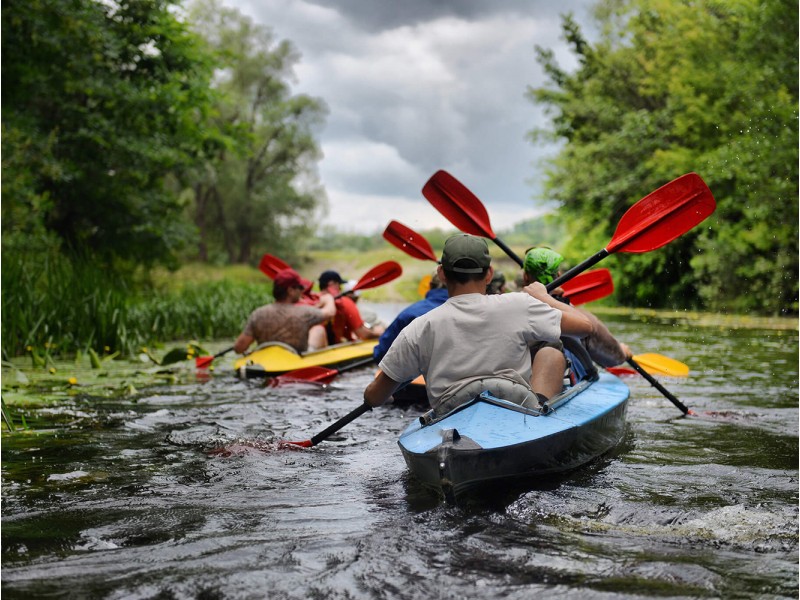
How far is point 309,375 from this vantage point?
27.2 feet

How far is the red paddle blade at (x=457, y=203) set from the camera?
5941 mm

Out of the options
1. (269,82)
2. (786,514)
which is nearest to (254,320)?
(786,514)

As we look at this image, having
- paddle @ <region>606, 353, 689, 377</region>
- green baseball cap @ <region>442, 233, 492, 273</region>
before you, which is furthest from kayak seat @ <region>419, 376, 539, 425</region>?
paddle @ <region>606, 353, 689, 377</region>

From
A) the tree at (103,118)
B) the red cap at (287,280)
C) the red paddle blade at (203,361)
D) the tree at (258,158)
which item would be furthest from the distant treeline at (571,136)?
the tree at (258,158)

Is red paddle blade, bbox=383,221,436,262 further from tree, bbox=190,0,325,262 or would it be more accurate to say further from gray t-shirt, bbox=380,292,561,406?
tree, bbox=190,0,325,262

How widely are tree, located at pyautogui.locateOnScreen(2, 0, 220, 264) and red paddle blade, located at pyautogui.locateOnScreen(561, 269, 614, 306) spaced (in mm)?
9285

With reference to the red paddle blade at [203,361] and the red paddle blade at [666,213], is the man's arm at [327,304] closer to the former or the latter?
the red paddle blade at [203,361]

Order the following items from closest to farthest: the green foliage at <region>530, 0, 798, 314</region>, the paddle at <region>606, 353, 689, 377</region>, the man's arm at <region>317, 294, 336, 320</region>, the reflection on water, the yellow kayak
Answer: the reflection on water → the paddle at <region>606, 353, 689, 377</region> → the yellow kayak → the man's arm at <region>317, 294, 336, 320</region> → the green foliage at <region>530, 0, 798, 314</region>

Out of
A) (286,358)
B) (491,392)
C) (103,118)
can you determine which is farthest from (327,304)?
(103,118)

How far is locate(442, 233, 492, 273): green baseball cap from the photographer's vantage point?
3.62 metres

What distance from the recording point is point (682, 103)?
2378cm

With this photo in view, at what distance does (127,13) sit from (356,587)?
17.2 metres

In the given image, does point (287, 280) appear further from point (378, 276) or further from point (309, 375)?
point (378, 276)

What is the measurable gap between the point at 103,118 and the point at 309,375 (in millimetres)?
10038
